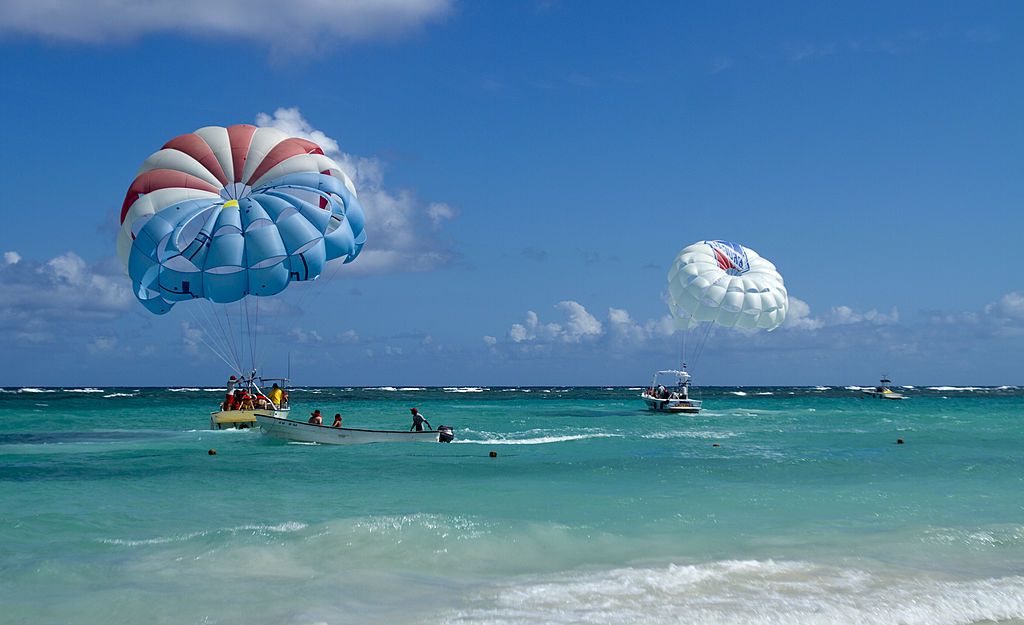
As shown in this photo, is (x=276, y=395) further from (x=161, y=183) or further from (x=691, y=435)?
(x=691, y=435)

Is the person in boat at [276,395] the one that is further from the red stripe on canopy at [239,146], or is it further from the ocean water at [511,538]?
the red stripe on canopy at [239,146]

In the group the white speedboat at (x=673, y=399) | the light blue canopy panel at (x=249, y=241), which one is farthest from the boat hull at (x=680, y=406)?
the light blue canopy panel at (x=249, y=241)

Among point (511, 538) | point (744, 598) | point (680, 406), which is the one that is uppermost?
point (680, 406)

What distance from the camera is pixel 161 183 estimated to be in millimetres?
19547

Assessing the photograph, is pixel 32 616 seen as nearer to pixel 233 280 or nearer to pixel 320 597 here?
pixel 320 597

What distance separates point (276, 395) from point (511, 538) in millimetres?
18410

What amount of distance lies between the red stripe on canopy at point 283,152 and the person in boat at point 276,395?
9301 millimetres

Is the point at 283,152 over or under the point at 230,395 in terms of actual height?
over

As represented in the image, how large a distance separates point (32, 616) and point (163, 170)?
1386 cm

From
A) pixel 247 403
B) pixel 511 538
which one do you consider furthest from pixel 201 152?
pixel 511 538

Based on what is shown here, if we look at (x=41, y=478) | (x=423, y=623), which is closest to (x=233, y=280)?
(x=41, y=478)

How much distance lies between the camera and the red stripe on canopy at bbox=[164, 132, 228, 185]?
2009cm

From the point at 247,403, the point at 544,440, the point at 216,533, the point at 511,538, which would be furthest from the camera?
the point at 247,403

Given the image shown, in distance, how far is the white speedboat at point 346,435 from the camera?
2344 cm
